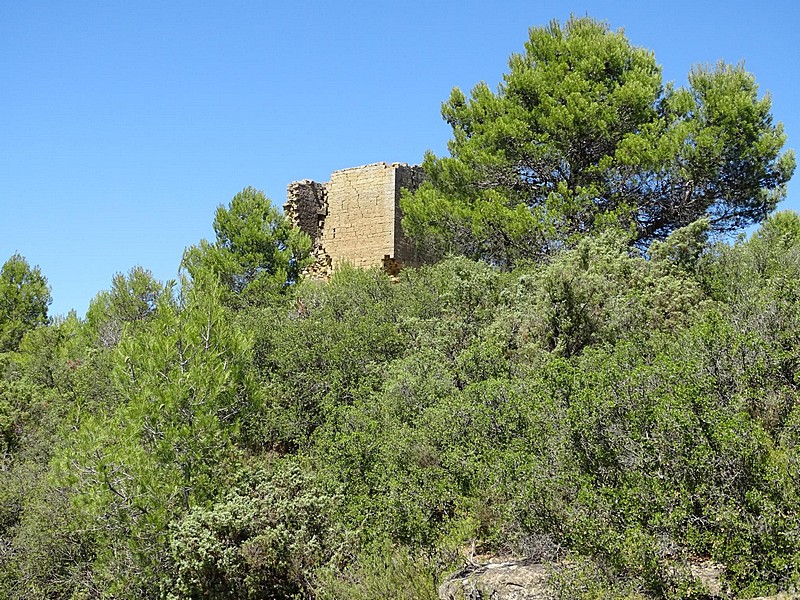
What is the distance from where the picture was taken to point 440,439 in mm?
8602

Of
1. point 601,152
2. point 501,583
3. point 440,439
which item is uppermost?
point 601,152

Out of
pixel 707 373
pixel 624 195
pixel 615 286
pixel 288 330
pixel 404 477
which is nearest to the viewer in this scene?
pixel 707 373

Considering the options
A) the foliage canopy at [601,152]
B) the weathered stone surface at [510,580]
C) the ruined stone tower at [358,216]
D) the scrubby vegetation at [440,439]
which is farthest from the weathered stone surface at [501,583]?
the ruined stone tower at [358,216]

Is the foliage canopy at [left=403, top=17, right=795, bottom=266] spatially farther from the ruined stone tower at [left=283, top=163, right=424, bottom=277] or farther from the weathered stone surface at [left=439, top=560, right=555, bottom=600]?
the weathered stone surface at [left=439, top=560, right=555, bottom=600]

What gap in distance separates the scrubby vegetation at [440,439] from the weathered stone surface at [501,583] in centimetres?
22

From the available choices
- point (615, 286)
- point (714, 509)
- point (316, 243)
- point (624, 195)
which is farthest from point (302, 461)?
point (316, 243)

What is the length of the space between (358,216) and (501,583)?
1593 cm

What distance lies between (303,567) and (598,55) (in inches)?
461

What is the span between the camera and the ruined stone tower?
20.8 metres

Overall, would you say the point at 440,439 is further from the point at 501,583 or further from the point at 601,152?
the point at 601,152

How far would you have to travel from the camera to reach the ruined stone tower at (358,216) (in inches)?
820

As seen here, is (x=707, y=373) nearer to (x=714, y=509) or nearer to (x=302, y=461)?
(x=714, y=509)

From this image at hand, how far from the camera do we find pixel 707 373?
709 centimetres

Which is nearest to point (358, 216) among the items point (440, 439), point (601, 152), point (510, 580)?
point (601, 152)
